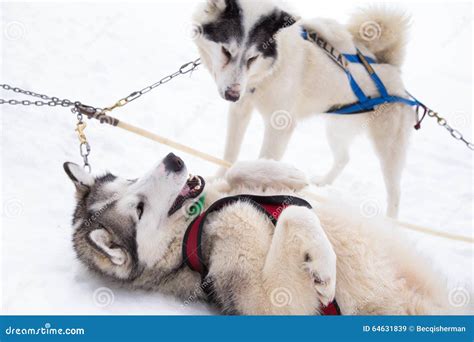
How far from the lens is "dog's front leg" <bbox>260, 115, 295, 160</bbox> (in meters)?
3.63

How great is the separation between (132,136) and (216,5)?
87.9 inches

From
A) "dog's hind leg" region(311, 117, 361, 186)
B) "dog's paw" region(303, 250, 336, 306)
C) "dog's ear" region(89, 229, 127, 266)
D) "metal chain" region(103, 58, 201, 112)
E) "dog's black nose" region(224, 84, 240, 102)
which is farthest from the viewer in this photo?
"dog's hind leg" region(311, 117, 361, 186)

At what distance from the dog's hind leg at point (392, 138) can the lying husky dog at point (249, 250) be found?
1.72 meters

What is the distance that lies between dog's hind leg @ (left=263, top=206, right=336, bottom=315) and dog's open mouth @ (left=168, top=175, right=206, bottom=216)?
1.99 ft

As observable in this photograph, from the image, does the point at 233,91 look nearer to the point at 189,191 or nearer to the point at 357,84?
the point at 189,191

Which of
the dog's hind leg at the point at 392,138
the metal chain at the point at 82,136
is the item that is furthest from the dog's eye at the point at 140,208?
the dog's hind leg at the point at 392,138

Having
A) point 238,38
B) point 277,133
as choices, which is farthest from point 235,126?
point 238,38

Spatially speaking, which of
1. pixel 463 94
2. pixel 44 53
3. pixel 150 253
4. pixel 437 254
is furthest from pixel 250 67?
pixel 463 94

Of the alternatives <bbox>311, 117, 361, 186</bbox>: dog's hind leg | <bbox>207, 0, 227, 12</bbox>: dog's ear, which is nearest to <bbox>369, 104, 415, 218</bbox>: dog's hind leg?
<bbox>311, 117, 361, 186</bbox>: dog's hind leg

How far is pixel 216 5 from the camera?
3164mm

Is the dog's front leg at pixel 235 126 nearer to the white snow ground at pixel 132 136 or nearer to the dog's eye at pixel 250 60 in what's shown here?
the dog's eye at pixel 250 60

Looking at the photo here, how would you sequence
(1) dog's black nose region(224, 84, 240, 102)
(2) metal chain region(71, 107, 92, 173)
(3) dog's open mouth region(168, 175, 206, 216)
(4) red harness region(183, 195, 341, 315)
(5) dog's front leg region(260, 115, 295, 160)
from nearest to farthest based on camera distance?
1. (4) red harness region(183, 195, 341, 315)
2. (3) dog's open mouth region(168, 175, 206, 216)
3. (2) metal chain region(71, 107, 92, 173)
4. (1) dog's black nose region(224, 84, 240, 102)
5. (5) dog's front leg region(260, 115, 295, 160)

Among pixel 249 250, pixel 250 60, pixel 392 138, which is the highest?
pixel 250 60

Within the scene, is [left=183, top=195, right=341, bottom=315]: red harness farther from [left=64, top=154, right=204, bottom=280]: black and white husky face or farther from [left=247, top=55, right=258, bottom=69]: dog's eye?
[left=247, top=55, right=258, bottom=69]: dog's eye
